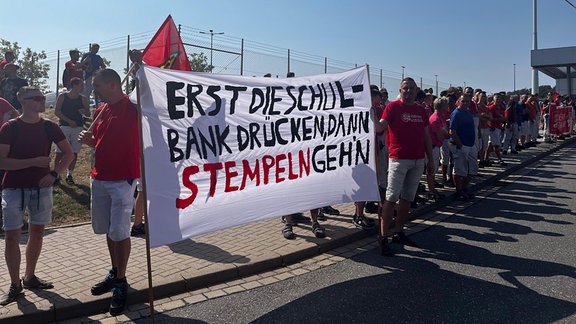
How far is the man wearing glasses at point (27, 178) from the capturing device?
3932 mm

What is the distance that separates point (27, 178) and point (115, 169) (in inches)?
31.9

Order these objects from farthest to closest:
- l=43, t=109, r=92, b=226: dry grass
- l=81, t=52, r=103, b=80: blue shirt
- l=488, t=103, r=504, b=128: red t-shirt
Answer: l=488, t=103, r=504, b=128: red t-shirt, l=81, t=52, r=103, b=80: blue shirt, l=43, t=109, r=92, b=226: dry grass

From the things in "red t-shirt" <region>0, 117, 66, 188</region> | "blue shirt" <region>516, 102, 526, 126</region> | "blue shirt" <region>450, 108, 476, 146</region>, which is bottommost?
"red t-shirt" <region>0, 117, 66, 188</region>

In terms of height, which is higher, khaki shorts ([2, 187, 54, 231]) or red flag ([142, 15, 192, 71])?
red flag ([142, 15, 192, 71])

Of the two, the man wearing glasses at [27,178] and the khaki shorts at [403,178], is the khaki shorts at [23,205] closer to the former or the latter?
the man wearing glasses at [27,178]

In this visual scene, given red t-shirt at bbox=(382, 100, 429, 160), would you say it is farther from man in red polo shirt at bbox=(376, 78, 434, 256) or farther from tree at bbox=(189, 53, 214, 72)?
tree at bbox=(189, 53, 214, 72)

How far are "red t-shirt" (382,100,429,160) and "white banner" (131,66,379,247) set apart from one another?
326 mm

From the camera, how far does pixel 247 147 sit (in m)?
4.35

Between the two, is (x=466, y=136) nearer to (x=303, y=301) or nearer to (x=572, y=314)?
(x=572, y=314)

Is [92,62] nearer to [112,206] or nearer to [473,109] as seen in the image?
[112,206]

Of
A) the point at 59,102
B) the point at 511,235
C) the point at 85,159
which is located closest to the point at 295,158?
the point at 511,235

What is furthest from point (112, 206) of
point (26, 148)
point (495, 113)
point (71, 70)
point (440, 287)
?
point (495, 113)

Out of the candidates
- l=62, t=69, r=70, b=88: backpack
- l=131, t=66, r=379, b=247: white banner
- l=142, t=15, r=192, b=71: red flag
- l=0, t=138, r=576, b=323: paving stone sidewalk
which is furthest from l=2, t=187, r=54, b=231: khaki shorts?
l=62, t=69, r=70, b=88: backpack

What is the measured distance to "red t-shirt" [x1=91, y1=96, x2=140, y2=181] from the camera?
396cm
